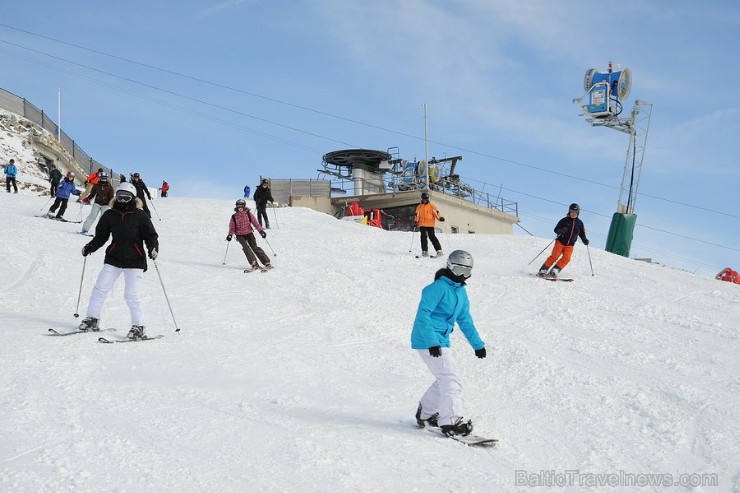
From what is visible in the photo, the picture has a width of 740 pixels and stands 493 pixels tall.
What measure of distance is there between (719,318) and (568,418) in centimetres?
667

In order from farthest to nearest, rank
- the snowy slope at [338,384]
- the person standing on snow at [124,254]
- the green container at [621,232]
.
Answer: the green container at [621,232], the person standing on snow at [124,254], the snowy slope at [338,384]

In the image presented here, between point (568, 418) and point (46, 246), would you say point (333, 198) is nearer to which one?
point (46, 246)

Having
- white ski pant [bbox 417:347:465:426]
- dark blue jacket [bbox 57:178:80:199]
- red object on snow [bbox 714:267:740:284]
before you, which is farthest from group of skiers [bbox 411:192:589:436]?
red object on snow [bbox 714:267:740:284]

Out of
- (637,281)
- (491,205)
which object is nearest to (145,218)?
(637,281)

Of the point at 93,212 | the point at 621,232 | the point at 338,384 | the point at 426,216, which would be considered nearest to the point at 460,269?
the point at 338,384

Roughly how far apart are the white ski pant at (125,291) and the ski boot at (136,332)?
49mm

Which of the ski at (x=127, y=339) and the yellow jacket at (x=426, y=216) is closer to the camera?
the ski at (x=127, y=339)

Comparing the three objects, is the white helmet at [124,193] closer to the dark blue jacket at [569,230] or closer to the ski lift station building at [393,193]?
the dark blue jacket at [569,230]

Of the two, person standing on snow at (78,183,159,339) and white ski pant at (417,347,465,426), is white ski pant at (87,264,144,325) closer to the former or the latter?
person standing on snow at (78,183,159,339)

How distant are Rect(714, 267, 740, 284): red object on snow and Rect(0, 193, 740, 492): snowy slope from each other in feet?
31.7

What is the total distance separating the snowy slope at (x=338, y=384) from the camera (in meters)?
4.43

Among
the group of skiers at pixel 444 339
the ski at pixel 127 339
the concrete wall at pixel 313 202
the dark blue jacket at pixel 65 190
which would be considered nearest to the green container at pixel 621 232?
the concrete wall at pixel 313 202

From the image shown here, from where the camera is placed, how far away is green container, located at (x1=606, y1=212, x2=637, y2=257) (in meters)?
27.4

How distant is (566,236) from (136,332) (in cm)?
946
